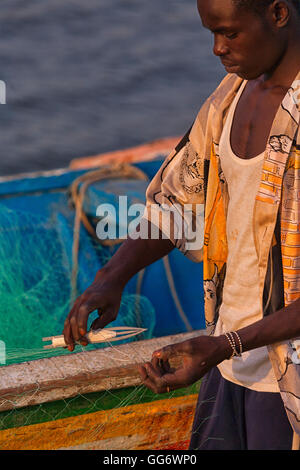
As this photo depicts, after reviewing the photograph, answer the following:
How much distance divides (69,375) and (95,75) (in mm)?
12974

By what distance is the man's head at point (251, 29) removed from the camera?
68.2 inches

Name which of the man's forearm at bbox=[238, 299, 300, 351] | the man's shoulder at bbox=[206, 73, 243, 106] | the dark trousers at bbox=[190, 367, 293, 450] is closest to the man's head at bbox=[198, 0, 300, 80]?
the man's shoulder at bbox=[206, 73, 243, 106]

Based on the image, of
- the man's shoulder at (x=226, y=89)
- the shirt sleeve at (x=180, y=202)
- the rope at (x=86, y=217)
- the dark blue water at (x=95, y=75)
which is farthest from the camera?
the dark blue water at (x=95, y=75)

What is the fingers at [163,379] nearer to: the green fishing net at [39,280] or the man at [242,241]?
the man at [242,241]

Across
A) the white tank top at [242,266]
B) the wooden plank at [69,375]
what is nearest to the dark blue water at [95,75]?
the wooden plank at [69,375]

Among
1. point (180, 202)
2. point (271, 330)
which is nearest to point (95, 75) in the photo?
point (180, 202)

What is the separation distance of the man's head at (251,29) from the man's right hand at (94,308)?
70 cm

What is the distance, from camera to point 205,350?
1.75 metres

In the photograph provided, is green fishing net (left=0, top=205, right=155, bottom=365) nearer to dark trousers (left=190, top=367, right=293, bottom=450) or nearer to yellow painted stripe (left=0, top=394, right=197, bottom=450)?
yellow painted stripe (left=0, top=394, right=197, bottom=450)

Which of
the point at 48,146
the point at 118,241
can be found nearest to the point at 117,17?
the point at 48,146

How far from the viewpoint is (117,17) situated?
1855 cm

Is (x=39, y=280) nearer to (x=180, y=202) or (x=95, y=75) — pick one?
(x=180, y=202)
